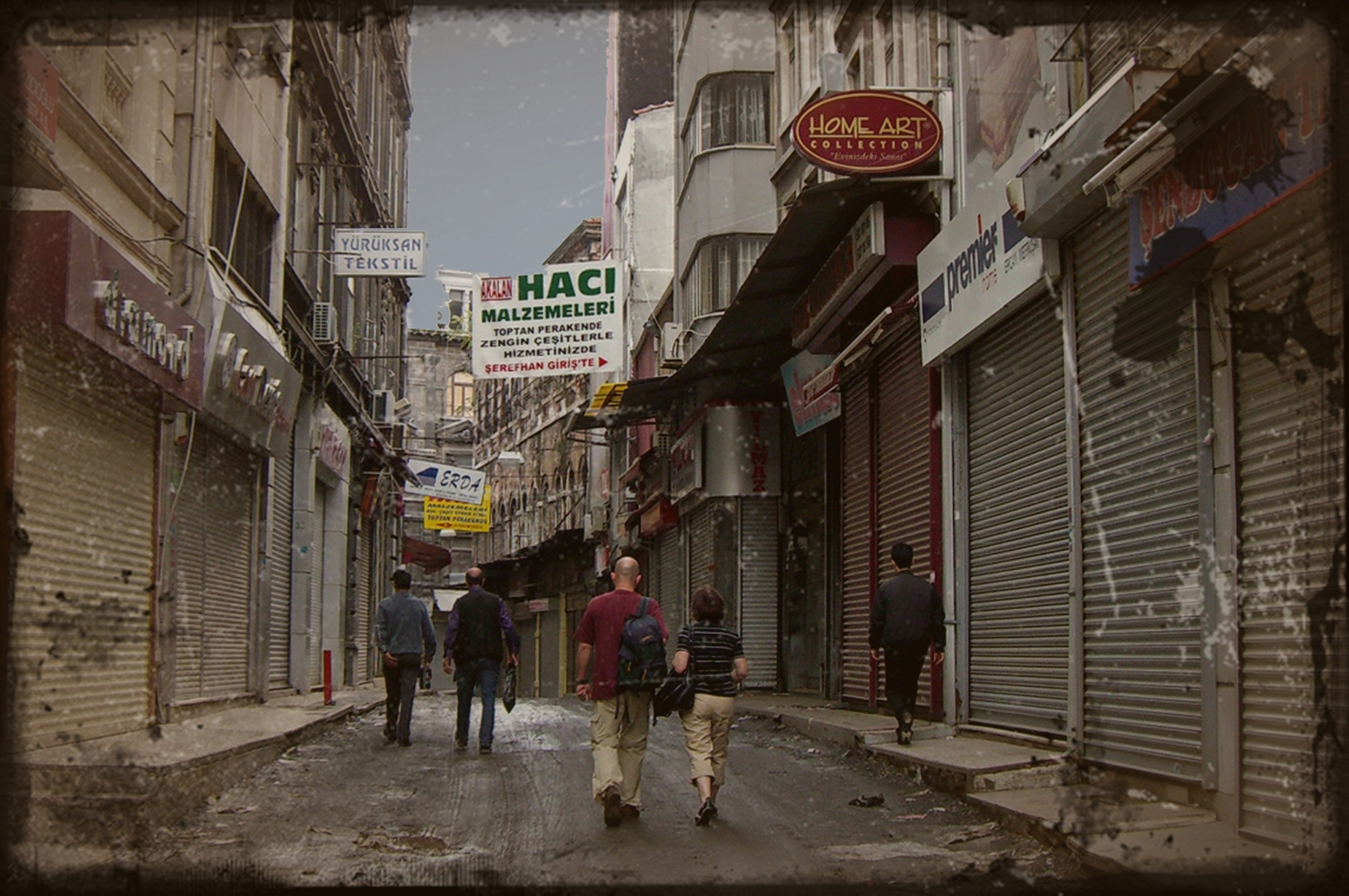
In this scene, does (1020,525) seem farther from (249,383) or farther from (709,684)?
(249,383)

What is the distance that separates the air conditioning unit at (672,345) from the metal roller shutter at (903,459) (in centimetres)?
1104

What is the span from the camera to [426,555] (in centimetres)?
4153

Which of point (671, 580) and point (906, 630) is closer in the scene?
point (906, 630)

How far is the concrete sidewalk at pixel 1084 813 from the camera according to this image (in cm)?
626

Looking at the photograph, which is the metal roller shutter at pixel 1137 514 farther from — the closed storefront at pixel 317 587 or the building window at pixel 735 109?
the building window at pixel 735 109

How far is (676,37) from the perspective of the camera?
28797mm

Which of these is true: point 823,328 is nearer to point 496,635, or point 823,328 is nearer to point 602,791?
point 496,635

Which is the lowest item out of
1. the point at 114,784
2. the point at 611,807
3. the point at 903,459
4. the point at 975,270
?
the point at 611,807

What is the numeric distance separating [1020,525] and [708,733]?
3734 mm

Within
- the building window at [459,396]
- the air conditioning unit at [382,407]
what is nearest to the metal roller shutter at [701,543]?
the air conditioning unit at [382,407]

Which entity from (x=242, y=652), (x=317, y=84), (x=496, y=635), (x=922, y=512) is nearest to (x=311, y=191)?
(x=317, y=84)

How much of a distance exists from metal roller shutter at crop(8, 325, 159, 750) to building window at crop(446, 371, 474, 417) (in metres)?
47.3

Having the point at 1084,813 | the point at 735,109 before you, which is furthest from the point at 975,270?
the point at 735,109

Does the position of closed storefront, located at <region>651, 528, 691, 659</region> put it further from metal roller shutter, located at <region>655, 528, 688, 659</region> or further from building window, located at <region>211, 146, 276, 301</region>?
building window, located at <region>211, 146, 276, 301</region>
